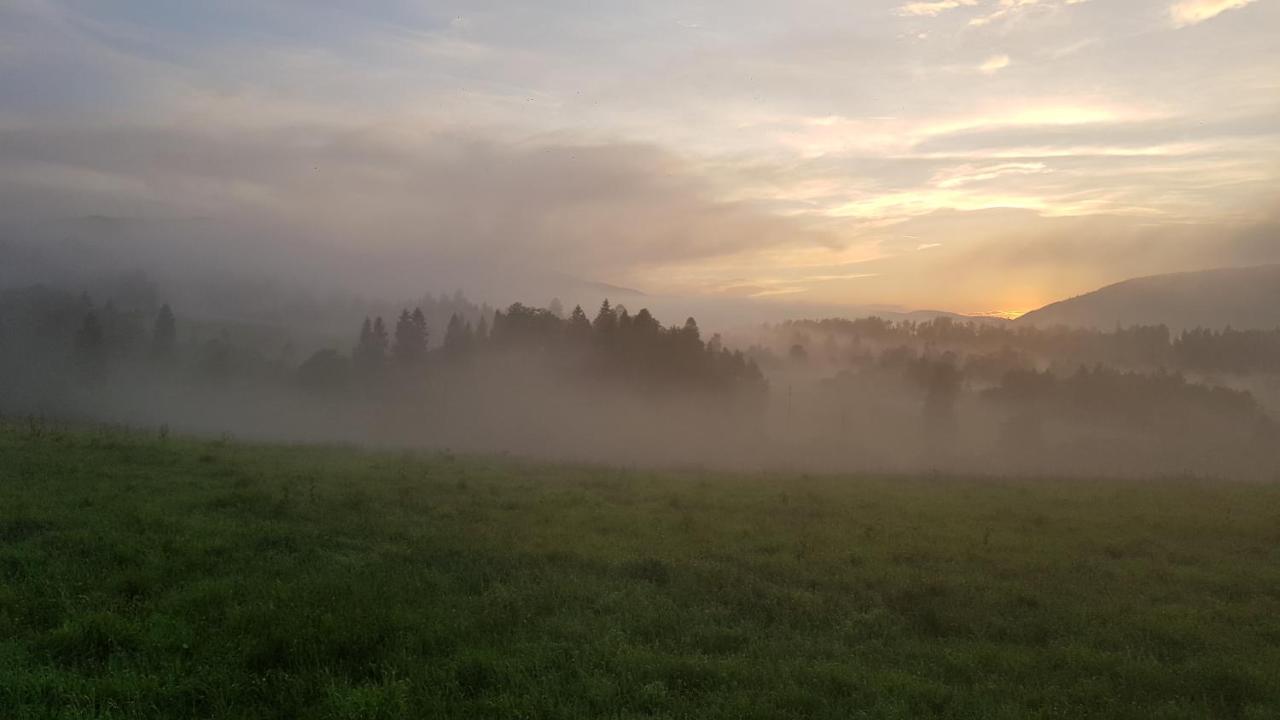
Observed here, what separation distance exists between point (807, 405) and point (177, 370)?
312 feet

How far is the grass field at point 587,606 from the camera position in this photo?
930 centimetres

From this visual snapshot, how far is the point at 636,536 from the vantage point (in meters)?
18.7

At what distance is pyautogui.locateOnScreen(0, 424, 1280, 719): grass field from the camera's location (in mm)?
9305

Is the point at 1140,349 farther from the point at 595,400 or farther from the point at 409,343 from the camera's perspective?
the point at 409,343

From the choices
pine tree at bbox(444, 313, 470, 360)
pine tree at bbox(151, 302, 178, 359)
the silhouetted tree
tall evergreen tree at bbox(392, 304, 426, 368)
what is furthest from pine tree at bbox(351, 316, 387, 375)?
pine tree at bbox(151, 302, 178, 359)

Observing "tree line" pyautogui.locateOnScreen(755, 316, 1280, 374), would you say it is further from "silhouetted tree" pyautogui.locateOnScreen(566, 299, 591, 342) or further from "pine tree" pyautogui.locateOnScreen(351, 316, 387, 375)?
"pine tree" pyautogui.locateOnScreen(351, 316, 387, 375)

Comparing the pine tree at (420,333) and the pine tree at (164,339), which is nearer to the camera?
the pine tree at (420,333)

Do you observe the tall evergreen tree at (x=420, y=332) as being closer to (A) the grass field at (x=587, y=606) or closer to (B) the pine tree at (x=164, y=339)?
(B) the pine tree at (x=164, y=339)

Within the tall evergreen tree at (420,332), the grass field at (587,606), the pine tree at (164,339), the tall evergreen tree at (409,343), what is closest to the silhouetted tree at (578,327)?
the tall evergreen tree at (420,332)

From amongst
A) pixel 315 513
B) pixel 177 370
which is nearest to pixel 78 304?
pixel 177 370

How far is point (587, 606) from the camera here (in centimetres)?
1278

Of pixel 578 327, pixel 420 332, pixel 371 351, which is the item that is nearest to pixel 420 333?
pixel 420 332

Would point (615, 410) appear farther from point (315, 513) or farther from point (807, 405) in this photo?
point (315, 513)

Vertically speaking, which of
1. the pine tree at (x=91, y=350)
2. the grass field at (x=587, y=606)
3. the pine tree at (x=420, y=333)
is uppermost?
A: the pine tree at (x=420, y=333)
